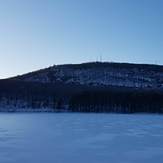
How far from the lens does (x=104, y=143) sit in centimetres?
1869

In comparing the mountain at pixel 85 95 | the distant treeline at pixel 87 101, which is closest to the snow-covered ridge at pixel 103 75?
the mountain at pixel 85 95

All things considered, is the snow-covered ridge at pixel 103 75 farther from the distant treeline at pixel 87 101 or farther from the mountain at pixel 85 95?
the distant treeline at pixel 87 101

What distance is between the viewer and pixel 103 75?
13462 cm

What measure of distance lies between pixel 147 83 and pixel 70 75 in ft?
93.0

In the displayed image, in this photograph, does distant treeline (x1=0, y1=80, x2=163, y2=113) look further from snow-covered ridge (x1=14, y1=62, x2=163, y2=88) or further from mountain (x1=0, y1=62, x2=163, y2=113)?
snow-covered ridge (x1=14, y1=62, x2=163, y2=88)

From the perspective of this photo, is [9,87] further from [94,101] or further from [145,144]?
[145,144]

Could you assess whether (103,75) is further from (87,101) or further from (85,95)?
(87,101)

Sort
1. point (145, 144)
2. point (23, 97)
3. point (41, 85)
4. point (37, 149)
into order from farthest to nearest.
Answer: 1. point (41, 85)
2. point (23, 97)
3. point (145, 144)
4. point (37, 149)

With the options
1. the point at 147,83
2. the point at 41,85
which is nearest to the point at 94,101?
the point at 41,85

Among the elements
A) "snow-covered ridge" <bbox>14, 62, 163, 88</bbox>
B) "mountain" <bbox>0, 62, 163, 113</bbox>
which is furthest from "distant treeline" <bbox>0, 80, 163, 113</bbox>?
"snow-covered ridge" <bbox>14, 62, 163, 88</bbox>

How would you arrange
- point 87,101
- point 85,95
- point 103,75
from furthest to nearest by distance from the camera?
point 103,75
point 85,95
point 87,101

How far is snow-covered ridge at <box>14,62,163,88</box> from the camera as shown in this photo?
126312 millimetres

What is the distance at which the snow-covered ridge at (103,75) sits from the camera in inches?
4973

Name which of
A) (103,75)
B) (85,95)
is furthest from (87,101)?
(103,75)
